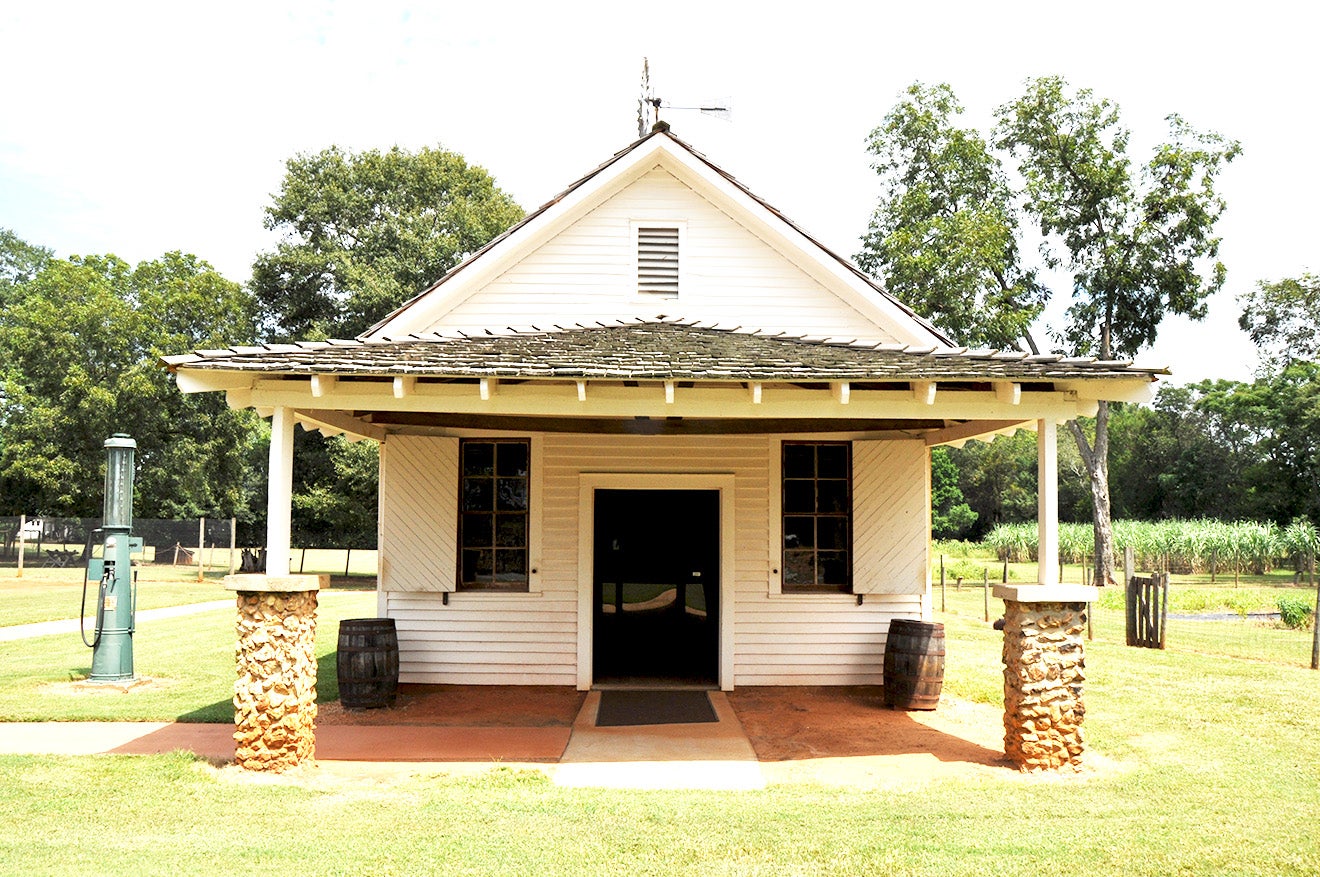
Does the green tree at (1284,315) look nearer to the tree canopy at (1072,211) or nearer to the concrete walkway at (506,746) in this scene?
the tree canopy at (1072,211)

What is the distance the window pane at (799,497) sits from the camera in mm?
10773

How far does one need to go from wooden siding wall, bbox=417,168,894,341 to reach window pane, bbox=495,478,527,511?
1755 millimetres

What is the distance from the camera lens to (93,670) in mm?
10523

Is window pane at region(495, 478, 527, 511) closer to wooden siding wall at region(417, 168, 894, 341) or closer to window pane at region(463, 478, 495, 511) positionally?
window pane at region(463, 478, 495, 511)

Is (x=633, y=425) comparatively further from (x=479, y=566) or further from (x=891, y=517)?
(x=891, y=517)

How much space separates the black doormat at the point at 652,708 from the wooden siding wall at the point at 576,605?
68 cm

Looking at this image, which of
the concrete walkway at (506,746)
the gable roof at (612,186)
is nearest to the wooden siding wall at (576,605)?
the gable roof at (612,186)

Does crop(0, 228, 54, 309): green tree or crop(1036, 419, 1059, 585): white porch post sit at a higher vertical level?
crop(0, 228, 54, 309): green tree

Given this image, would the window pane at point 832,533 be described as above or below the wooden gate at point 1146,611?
above

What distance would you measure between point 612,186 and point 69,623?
40.7 feet

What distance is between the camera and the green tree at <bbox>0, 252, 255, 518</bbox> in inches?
1303

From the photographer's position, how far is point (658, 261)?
36.6 feet

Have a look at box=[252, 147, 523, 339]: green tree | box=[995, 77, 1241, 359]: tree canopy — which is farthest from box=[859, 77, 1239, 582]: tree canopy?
box=[252, 147, 523, 339]: green tree

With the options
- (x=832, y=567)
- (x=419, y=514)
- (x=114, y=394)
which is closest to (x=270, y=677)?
Result: (x=419, y=514)
